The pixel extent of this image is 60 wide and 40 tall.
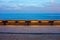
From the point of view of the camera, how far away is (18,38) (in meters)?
2.38

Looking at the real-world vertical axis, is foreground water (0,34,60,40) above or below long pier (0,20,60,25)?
below

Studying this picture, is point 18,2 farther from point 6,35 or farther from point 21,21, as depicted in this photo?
point 6,35

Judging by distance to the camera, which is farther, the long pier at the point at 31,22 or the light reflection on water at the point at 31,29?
the long pier at the point at 31,22

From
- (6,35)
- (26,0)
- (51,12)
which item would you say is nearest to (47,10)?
(51,12)

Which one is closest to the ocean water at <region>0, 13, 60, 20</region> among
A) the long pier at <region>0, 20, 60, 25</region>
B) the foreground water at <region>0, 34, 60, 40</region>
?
the long pier at <region>0, 20, 60, 25</region>

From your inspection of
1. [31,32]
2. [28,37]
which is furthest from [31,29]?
[28,37]

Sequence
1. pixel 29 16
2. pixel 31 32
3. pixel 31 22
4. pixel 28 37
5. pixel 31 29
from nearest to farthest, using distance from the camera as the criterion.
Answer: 1. pixel 28 37
2. pixel 31 32
3. pixel 31 29
4. pixel 31 22
5. pixel 29 16

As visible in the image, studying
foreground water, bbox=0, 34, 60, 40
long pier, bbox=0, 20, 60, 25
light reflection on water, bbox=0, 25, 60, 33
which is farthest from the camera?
long pier, bbox=0, 20, 60, 25

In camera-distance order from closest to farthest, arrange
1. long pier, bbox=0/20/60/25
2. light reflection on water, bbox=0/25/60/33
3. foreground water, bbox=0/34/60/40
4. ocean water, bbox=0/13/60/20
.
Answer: foreground water, bbox=0/34/60/40 < light reflection on water, bbox=0/25/60/33 < long pier, bbox=0/20/60/25 < ocean water, bbox=0/13/60/20

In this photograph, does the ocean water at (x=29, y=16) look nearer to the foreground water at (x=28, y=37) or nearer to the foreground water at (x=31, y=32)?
the foreground water at (x=31, y=32)

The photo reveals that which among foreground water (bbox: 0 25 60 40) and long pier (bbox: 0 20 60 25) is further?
long pier (bbox: 0 20 60 25)

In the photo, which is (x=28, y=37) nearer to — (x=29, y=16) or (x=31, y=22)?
(x=31, y=22)

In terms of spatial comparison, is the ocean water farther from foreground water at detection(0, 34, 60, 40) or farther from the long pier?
foreground water at detection(0, 34, 60, 40)

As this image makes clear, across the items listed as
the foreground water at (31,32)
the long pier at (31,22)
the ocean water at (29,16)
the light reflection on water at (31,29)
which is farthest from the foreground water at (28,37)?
the ocean water at (29,16)
